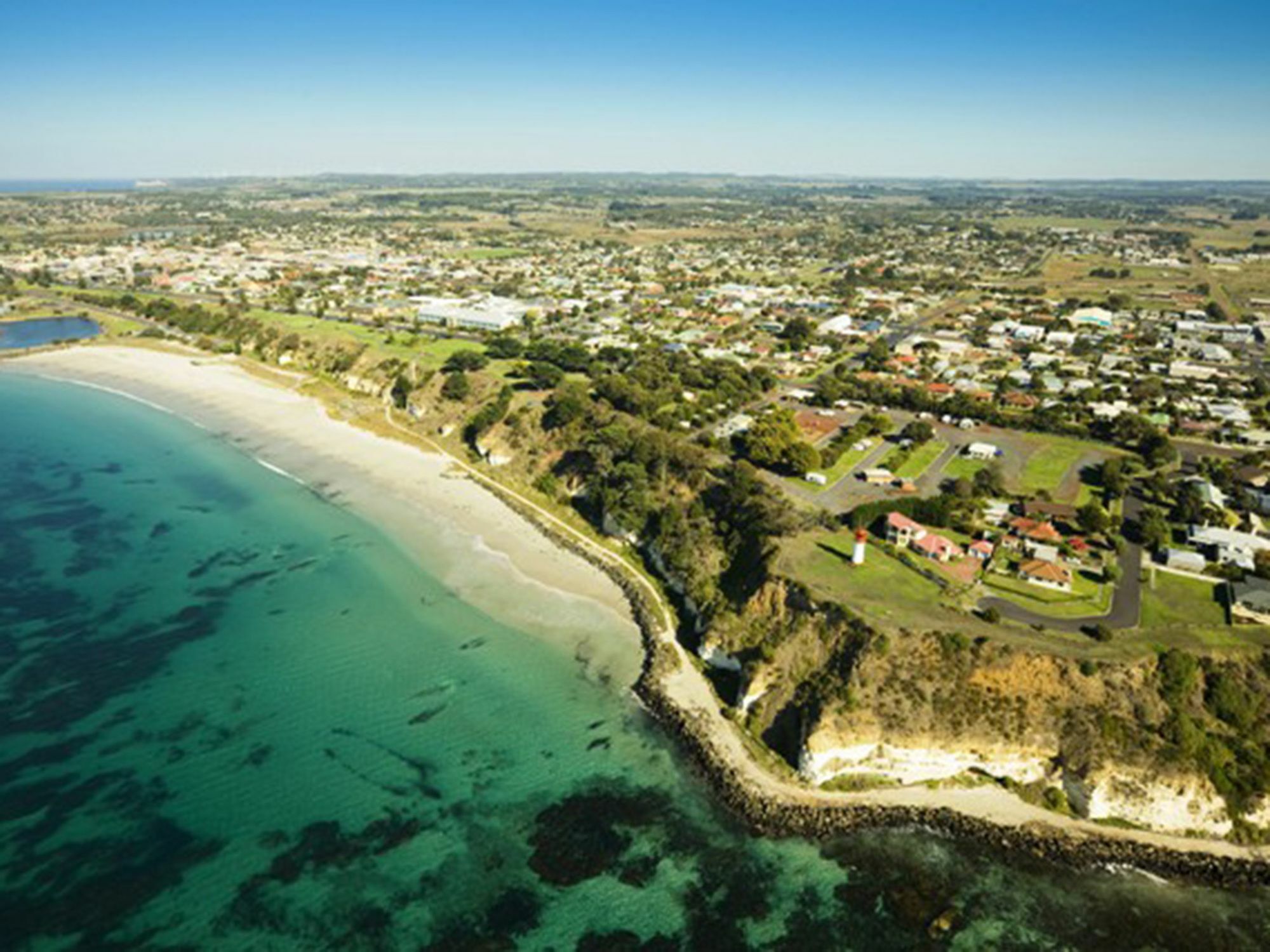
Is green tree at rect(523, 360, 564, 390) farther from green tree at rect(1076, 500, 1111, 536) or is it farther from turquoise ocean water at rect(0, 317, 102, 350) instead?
turquoise ocean water at rect(0, 317, 102, 350)

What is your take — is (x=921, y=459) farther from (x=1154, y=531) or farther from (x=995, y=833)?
(x=995, y=833)

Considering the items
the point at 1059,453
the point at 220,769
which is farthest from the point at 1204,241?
the point at 220,769

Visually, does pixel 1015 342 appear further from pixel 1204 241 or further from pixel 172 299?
pixel 1204 241

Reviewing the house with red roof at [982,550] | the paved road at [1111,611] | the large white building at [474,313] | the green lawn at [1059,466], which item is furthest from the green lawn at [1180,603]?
the large white building at [474,313]

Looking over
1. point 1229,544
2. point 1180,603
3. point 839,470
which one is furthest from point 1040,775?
point 839,470

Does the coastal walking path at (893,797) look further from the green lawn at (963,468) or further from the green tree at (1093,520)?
the green lawn at (963,468)
